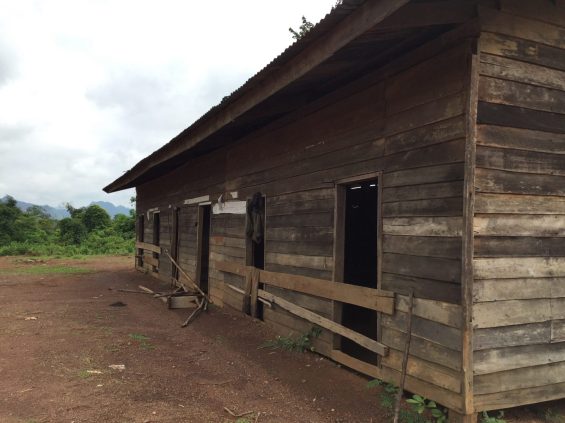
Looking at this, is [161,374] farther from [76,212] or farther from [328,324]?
[76,212]

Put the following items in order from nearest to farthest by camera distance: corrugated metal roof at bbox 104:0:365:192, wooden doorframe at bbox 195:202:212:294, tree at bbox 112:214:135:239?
corrugated metal roof at bbox 104:0:365:192 < wooden doorframe at bbox 195:202:212:294 < tree at bbox 112:214:135:239

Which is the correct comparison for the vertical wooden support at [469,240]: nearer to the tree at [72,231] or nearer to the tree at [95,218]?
the tree at [72,231]

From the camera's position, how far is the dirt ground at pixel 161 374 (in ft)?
13.4

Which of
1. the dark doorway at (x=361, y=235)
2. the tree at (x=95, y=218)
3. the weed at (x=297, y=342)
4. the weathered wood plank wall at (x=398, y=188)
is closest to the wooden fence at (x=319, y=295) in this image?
the weathered wood plank wall at (x=398, y=188)

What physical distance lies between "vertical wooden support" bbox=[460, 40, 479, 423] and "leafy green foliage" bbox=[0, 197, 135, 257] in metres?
27.3

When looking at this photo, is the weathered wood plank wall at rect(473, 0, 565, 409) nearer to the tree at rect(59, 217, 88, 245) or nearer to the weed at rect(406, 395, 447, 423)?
the weed at rect(406, 395, 447, 423)

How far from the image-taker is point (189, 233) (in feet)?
38.3

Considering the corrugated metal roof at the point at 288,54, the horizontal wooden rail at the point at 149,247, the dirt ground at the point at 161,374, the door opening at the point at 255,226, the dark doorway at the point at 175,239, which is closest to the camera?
the corrugated metal roof at the point at 288,54

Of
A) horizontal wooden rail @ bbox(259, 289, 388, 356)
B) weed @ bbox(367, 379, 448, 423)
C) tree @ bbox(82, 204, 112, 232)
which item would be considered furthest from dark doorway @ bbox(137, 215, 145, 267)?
tree @ bbox(82, 204, 112, 232)

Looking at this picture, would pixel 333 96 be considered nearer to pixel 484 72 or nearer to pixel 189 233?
pixel 484 72

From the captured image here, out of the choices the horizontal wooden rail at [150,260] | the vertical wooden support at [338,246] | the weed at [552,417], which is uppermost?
the vertical wooden support at [338,246]

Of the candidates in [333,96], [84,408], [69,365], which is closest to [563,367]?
[333,96]

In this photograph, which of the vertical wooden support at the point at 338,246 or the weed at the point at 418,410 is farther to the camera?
the vertical wooden support at the point at 338,246

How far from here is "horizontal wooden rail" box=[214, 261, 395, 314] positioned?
4.57m
